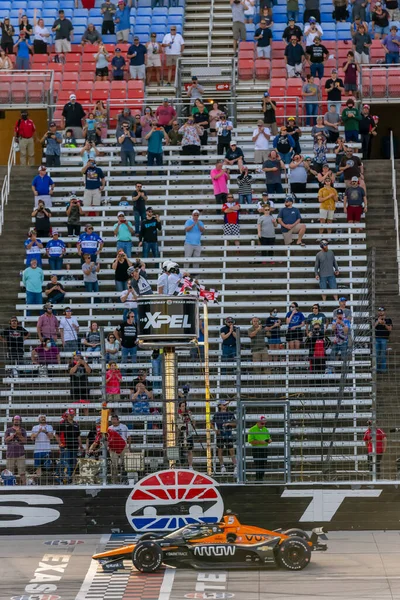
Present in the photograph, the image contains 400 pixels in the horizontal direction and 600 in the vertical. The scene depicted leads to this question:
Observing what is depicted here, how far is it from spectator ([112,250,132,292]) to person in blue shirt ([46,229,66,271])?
4.85ft

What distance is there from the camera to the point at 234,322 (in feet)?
97.7

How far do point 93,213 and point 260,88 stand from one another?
664 centimetres

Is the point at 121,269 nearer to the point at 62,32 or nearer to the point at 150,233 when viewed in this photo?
the point at 150,233

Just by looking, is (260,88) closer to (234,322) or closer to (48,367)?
(234,322)

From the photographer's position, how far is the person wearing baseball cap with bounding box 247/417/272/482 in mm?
22656

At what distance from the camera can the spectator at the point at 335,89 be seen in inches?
1404

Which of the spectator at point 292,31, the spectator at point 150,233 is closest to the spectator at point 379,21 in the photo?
the spectator at point 292,31

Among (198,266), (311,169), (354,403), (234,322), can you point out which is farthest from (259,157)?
(354,403)

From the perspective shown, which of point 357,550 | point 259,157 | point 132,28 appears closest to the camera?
point 357,550

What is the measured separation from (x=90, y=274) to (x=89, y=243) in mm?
814

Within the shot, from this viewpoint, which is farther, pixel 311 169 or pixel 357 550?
pixel 311 169

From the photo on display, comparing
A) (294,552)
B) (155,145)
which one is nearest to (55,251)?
(155,145)

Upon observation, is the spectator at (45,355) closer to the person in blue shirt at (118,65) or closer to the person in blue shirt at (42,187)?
the person in blue shirt at (42,187)

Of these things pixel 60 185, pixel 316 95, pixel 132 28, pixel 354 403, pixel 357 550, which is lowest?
pixel 357 550
